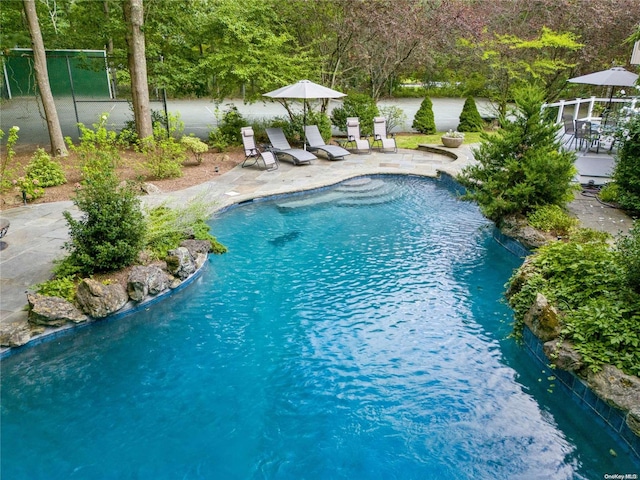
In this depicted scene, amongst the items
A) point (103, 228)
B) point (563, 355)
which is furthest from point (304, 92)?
point (563, 355)

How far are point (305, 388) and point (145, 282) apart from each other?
2.36 meters

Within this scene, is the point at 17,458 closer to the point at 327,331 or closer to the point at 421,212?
the point at 327,331

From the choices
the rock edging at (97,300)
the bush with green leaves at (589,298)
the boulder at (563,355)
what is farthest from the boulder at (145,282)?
the boulder at (563,355)

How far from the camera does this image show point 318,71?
13.6 meters

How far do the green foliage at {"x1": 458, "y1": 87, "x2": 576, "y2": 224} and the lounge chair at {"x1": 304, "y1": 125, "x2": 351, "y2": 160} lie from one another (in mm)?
5176

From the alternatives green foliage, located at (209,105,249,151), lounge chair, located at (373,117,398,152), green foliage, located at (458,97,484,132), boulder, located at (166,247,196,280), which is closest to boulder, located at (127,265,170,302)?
boulder, located at (166,247,196,280)

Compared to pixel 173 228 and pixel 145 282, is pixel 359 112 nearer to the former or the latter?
pixel 173 228

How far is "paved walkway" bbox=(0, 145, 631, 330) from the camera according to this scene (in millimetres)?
5411

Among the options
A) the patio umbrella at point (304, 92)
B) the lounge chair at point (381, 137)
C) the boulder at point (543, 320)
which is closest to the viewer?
the boulder at point (543, 320)

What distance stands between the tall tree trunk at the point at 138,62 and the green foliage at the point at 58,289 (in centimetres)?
636

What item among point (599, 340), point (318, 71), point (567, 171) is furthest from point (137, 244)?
point (318, 71)

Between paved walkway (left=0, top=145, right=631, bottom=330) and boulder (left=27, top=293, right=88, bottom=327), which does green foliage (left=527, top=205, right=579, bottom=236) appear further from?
boulder (left=27, top=293, right=88, bottom=327)

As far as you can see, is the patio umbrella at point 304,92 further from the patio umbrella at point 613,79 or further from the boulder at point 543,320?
the boulder at point 543,320

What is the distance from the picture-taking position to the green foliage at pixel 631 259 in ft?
13.1
